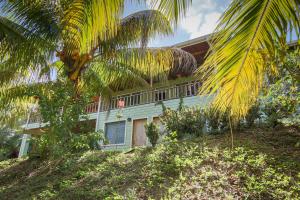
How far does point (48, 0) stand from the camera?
629 centimetres

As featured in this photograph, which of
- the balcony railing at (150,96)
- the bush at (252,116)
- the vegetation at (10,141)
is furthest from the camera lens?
the vegetation at (10,141)

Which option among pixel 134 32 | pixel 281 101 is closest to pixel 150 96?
pixel 134 32

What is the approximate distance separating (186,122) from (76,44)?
4808mm

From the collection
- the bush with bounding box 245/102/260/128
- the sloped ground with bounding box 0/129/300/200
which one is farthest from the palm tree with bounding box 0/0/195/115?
the sloped ground with bounding box 0/129/300/200

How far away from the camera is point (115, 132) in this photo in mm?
15219

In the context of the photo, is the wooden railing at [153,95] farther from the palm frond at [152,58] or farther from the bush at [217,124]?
the palm frond at [152,58]

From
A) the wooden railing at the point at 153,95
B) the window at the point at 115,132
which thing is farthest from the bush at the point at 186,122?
the window at the point at 115,132

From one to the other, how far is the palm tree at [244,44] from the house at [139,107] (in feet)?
32.7

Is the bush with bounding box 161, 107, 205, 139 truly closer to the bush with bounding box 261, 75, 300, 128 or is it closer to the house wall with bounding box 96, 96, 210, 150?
the bush with bounding box 261, 75, 300, 128

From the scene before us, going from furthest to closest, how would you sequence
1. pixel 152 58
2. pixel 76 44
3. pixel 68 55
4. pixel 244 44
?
pixel 152 58
pixel 68 55
pixel 76 44
pixel 244 44

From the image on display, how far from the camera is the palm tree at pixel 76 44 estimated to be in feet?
18.9

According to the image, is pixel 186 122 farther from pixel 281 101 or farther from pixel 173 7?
pixel 173 7

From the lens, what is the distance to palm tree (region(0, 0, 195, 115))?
5.76 m

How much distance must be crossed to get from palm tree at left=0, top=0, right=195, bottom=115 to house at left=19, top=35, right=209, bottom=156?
152 inches
